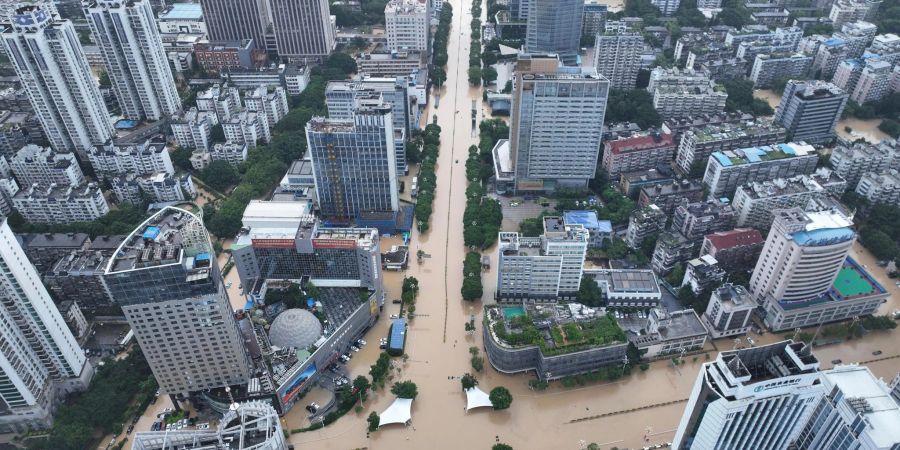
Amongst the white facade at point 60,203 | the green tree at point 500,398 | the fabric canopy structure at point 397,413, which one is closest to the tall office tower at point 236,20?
the white facade at point 60,203

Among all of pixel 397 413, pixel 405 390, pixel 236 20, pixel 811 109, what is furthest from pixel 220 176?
pixel 811 109

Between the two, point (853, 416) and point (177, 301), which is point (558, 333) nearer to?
point (853, 416)

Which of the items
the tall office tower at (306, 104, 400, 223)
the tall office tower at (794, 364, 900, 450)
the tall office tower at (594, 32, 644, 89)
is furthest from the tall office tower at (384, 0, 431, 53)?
the tall office tower at (794, 364, 900, 450)

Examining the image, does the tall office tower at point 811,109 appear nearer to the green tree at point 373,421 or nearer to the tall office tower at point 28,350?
the green tree at point 373,421

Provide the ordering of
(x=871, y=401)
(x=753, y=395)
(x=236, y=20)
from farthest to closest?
(x=236, y=20)
(x=871, y=401)
(x=753, y=395)

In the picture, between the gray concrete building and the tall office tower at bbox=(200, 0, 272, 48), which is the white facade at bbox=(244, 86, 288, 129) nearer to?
the tall office tower at bbox=(200, 0, 272, 48)

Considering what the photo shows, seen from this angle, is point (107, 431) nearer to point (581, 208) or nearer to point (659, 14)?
point (581, 208)
